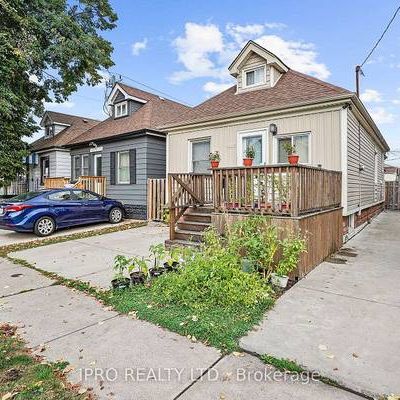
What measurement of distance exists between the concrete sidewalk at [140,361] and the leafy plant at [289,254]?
193 centimetres

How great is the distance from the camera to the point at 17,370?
2529 mm

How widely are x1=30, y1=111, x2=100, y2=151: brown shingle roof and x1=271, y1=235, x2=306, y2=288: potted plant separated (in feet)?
50.6

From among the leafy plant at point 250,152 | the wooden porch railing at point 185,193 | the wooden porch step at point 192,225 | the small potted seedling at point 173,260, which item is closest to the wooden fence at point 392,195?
the leafy plant at point 250,152

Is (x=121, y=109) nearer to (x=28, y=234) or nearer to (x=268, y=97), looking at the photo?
(x=28, y=234)

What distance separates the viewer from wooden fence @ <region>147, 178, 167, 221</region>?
1155cm

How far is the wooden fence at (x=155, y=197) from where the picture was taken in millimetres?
11555

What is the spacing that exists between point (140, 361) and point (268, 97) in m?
8.42

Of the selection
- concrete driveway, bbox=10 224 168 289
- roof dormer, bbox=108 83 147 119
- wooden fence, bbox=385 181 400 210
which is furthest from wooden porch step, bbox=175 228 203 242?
wooden fence, bbox=385 181 400 210

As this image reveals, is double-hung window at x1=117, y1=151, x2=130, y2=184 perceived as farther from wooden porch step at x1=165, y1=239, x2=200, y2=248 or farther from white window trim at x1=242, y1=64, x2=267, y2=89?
wooden porch step at x1=165, y1=239, x2=200, y2=248

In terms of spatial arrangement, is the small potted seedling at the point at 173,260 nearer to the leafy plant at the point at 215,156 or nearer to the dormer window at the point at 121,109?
the leafy plant at the point at 215,156

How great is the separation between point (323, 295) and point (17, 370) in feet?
11.9

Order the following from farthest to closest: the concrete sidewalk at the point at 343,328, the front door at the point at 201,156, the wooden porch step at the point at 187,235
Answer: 1. the front door at the point at 201,156
2. the wooden porch step at the point at 187,235
3. the concrete sidewalk at the point at 343,328

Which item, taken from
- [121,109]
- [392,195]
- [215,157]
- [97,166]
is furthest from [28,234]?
[392,195]

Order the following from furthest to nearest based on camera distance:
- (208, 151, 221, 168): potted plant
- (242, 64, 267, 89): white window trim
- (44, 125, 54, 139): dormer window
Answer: (44, 125, 54, 139): dormer window
(242, 64, 267, 89): white window trim
(208, 151, 221, 168): potted plant
